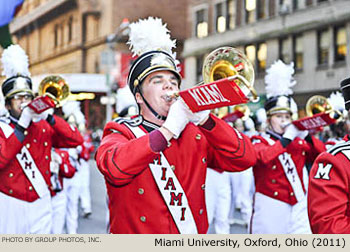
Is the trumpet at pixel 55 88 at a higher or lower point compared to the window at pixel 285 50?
lower

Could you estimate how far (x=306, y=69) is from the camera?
Result: 21.8m

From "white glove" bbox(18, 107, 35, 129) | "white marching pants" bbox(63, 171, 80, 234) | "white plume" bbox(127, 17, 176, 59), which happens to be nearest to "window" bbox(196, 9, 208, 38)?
"white marching pants" bbox(63, 171, 80, 234)

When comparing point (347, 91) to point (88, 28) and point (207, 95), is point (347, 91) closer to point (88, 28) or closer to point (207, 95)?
point (207, 95)

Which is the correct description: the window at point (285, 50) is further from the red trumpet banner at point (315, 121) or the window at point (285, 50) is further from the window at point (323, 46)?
the red trumpet banner at point (315, 121)

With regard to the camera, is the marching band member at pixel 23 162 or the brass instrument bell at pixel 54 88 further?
the brass instrument bell at pixel 54 88

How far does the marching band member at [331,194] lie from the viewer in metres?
2.78

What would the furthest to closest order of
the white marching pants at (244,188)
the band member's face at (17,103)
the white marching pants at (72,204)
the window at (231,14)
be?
the window at (231,14)
the white marching pants at (244,188)
the white marching pants at (72,204)
the band member's face at (17,103)

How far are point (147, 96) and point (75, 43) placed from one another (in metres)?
23.9

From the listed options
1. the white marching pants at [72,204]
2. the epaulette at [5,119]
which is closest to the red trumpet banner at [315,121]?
the epaulette at [5,119]

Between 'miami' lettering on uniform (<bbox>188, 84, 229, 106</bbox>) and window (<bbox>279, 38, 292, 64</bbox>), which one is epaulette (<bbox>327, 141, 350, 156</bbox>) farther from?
window (<bbox>279, 38, 292, 64</bbox>)

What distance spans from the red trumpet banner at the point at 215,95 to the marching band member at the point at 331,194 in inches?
26.2

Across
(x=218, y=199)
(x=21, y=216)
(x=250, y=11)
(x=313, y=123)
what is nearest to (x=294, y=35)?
(x=250, y=11)

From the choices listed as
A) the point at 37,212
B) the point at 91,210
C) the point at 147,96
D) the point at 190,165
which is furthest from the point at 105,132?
the point at 91,210

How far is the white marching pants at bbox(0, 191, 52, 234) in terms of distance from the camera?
519cm
